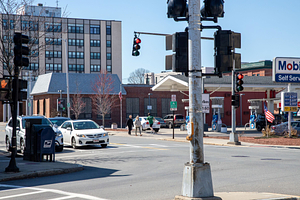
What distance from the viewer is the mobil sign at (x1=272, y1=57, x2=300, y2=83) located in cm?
2884

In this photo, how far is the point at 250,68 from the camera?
9306 centimetres

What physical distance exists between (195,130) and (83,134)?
14490 millimetres

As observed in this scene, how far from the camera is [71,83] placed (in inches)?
2201

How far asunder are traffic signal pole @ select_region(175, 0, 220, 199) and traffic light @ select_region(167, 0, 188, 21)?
12 centimetres

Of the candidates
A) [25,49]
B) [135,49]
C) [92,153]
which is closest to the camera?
[25,49]

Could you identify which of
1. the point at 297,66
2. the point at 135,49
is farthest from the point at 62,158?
the point at 297,66

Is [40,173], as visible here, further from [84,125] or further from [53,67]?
[53,67]

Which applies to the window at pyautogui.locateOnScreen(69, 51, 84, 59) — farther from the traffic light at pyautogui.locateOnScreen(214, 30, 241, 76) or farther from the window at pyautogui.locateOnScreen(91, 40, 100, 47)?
the traffic light at pyautogui.locateOnScreen(214, 30, 241, 76)

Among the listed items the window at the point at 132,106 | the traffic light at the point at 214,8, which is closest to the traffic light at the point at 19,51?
the traffic light at the point at 214,8

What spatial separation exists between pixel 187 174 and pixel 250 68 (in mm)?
89918

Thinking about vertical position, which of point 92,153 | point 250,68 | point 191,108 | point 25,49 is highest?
point 250,68

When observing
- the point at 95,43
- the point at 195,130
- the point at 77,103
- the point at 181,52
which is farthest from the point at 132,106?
the point at 195,130

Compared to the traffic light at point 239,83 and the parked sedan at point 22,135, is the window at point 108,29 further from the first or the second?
the parked sedan at point 22,135

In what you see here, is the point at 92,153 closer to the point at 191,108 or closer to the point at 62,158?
the point at 62,158
